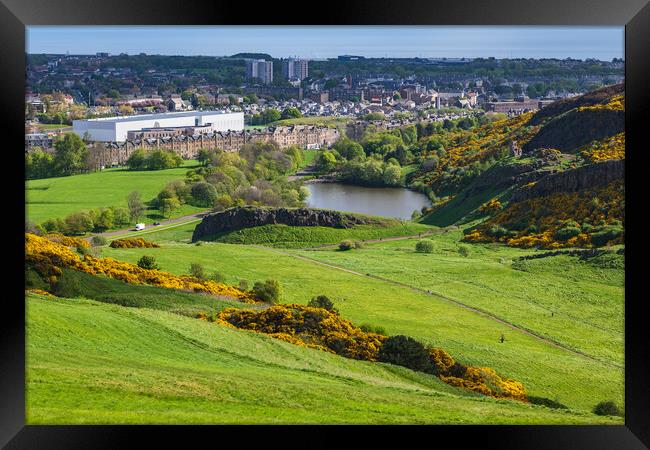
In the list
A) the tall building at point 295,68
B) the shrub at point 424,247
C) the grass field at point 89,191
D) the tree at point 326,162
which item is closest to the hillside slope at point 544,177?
the shrub at point 424,247

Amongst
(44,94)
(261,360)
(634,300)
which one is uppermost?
(44,94)

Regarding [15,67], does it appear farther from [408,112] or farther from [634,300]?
[408,112]

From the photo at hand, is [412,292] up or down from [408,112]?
down

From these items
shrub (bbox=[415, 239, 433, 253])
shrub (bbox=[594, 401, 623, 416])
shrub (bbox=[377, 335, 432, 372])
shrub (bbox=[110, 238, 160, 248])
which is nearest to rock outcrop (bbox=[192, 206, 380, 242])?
shrub (bbox=[110, 238, 160, 248])

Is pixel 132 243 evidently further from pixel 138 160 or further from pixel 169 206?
pixel 138 160

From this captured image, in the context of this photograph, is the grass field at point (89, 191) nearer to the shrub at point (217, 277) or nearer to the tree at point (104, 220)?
the tree at point (104, 220)

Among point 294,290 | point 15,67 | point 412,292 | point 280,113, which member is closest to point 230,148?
point 280,113
